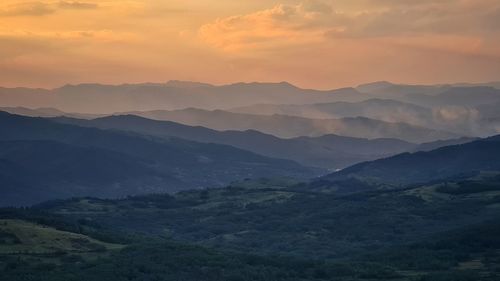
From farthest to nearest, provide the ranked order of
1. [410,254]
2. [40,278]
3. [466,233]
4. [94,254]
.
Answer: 1. [466,233]
2. [410,254]
3. [94,254]
4. [40,278]

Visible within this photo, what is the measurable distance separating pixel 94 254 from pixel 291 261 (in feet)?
113

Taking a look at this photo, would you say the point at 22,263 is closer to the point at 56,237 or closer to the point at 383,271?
the point at 56,237

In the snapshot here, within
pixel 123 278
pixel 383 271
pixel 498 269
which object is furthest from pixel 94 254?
pixel 498 269

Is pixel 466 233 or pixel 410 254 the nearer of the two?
pixel 410 254

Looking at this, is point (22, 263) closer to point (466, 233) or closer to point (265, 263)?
point (265, 263)

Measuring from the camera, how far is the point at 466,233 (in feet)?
643

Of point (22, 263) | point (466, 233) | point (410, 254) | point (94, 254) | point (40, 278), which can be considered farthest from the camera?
point (466, 233)

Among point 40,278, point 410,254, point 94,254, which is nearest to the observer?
point 40,278

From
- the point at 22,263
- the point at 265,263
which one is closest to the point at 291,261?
the point at 265,263

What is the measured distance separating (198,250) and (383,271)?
35.0m

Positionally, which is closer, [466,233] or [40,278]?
[40,278]

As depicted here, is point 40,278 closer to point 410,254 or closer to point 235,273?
point 235,273

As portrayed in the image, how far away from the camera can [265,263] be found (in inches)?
6599

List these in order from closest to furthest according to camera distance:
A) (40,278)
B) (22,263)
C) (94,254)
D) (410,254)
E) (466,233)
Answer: (40,278), (22,263), (94,254), (410,254), (466,233)
